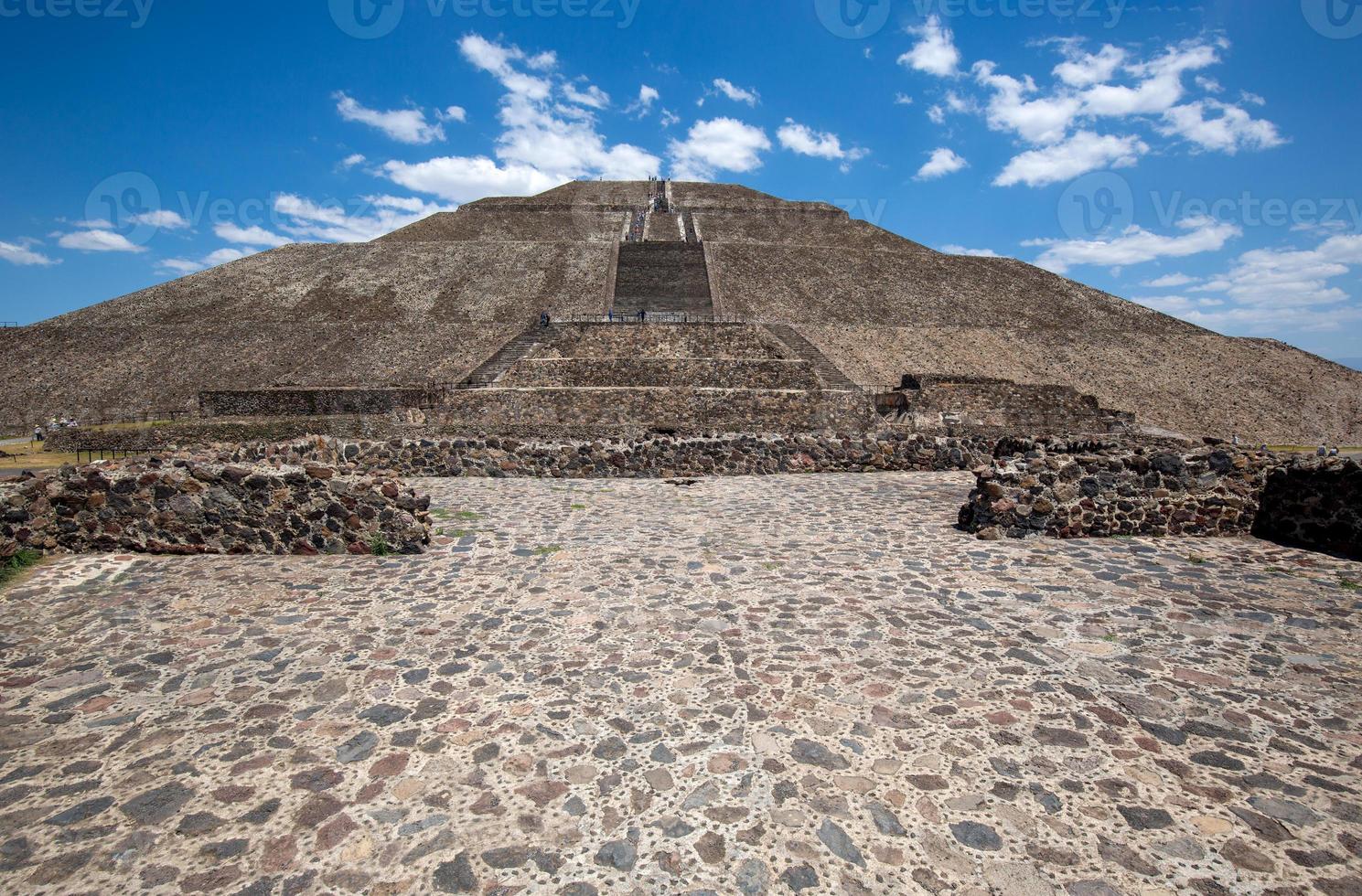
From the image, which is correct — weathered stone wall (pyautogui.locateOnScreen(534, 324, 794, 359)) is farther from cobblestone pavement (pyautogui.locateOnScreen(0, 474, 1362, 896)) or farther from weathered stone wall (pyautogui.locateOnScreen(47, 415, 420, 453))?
cobblestone pavement (pyautogui.locateOnScreen(0, 474, 1362, 896))

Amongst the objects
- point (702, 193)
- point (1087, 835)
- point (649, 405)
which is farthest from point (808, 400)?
point (702, 193)

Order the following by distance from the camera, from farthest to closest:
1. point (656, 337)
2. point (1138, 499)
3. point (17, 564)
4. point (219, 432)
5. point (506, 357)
Result: point (656, 337) → point (506, 357) → point (219, 432) → point (1138, 499) → point (17, 564)

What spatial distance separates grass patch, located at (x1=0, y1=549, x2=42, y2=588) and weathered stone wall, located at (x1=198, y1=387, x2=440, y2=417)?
13687 mm

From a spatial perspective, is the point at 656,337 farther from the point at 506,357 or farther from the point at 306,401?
the point at 306,401

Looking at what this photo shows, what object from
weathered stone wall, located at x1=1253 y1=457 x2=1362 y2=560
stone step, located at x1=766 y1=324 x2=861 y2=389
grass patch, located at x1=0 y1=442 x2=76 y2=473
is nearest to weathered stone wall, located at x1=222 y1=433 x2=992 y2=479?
weathered stone wall, located at x1=1253 y1=457 x2=1362 y2=560

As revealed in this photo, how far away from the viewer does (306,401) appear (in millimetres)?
20281

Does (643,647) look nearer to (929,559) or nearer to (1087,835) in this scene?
(1087,835)

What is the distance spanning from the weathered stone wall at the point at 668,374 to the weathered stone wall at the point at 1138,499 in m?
Result: 12.7

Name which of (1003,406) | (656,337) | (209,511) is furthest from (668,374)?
(209,511)

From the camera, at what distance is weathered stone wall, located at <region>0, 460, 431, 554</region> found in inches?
230

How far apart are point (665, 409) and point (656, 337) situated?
546 centimetres

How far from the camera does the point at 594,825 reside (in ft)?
8.55

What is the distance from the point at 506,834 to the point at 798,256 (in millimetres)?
39482

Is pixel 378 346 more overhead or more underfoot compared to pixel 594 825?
more overhead
